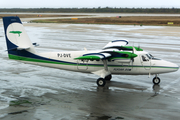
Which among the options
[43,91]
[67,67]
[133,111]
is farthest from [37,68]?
[133,111]

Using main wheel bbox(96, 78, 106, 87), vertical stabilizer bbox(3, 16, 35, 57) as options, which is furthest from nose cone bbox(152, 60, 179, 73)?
vertical stabilizer bbox(3, 16, 35, 57)

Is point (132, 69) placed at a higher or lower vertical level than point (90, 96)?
higher

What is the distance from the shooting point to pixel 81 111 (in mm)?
13422

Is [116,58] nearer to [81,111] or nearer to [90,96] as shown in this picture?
[90,96]

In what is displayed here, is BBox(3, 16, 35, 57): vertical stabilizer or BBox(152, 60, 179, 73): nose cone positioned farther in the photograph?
BBox(3, 16, 35, 57): vertical stabilizer

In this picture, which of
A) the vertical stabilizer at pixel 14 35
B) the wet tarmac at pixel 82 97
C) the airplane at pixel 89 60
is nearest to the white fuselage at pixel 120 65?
the airplane at pixel 89 60

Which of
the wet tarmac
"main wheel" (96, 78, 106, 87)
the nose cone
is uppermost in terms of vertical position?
the nose cone

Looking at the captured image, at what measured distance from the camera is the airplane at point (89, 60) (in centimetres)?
1853

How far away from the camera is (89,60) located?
19.1 metres

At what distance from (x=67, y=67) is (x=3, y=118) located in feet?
26.2

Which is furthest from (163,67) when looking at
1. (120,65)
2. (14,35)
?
(14,35)

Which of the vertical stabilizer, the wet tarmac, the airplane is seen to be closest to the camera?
the wet tarmac

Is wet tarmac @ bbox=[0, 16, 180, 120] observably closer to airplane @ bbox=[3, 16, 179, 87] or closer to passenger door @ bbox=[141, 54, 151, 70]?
airplane @ bbox=[3, 16, 179, 87]

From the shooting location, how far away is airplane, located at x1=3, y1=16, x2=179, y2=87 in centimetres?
1853
